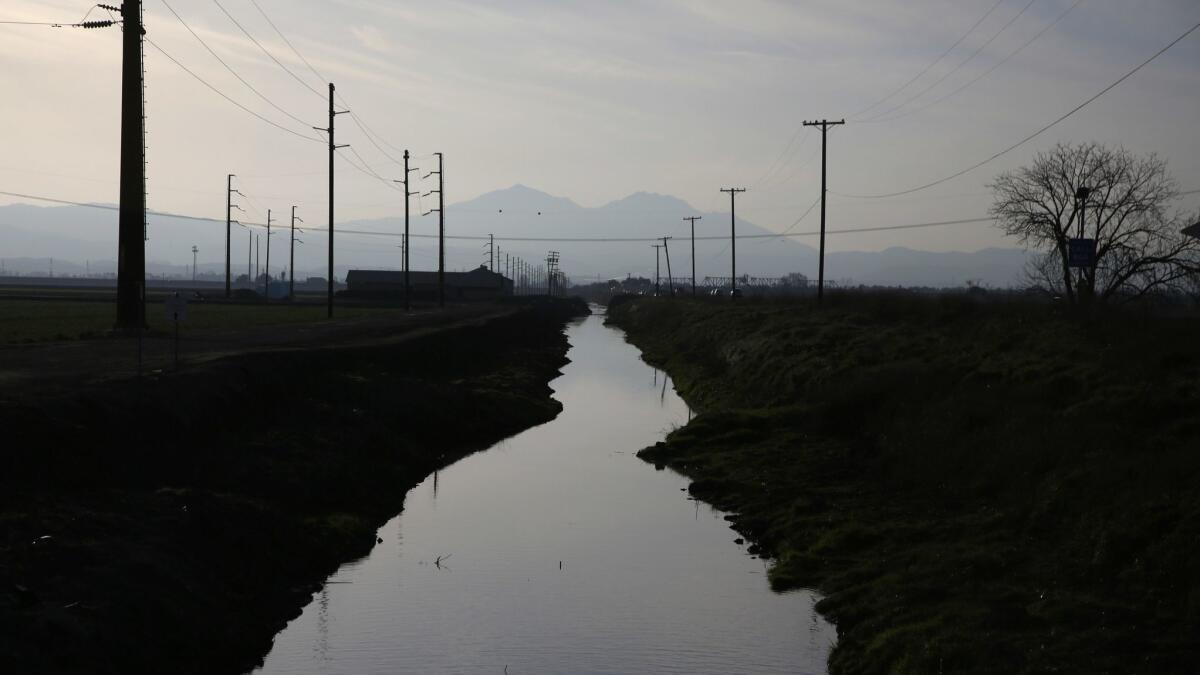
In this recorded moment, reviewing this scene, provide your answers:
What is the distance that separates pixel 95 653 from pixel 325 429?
15.9 m

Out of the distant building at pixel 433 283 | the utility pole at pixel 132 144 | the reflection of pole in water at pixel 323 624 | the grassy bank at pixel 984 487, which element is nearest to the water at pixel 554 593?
the reflection of pole in water at pixel 323 624

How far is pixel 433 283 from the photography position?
165500 millimetres

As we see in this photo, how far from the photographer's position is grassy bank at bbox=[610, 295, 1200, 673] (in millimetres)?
13531

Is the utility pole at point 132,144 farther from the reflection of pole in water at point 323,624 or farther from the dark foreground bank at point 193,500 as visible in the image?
the reflection of pole in water at point 323,624

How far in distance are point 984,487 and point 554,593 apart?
760 centimetres

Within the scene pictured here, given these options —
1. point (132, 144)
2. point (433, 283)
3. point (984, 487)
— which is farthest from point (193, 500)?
point (433, 283)

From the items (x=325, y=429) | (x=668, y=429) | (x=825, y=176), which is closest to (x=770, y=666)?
(x=325, y=429)

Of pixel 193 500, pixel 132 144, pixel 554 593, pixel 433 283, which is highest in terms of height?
pixel 132 144

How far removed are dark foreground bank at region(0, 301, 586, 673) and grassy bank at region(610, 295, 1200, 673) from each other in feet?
24.5

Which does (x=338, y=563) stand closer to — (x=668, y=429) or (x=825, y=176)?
(x=668, y=429)

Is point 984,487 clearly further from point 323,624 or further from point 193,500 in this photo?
point 193,500

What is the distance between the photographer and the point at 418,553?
21.2m

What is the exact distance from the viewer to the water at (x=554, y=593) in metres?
15.5

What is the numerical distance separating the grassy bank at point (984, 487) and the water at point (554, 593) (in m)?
0.86
